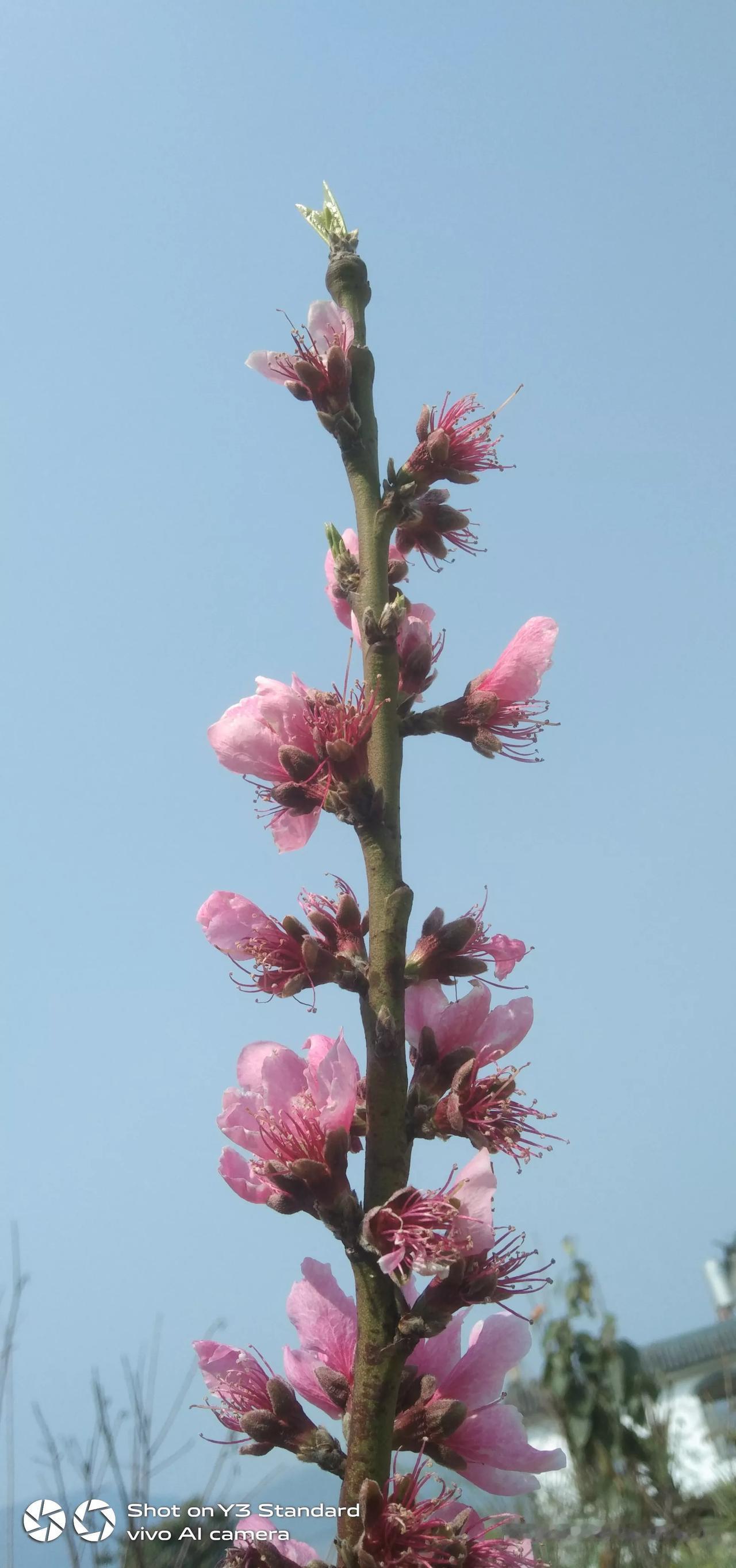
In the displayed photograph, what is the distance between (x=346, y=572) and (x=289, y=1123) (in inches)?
46.6

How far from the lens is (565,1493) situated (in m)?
9.70

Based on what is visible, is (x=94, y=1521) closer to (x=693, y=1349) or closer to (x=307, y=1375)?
(x=307, y=1375)

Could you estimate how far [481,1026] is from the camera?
2082 mm

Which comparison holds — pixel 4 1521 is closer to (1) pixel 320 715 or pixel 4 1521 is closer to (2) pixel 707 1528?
(1) pixel 320 715

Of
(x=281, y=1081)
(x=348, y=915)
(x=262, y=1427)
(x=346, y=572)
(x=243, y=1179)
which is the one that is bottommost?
(x=262, y=1427)

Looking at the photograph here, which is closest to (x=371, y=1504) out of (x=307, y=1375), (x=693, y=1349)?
(x=307, y=1375)

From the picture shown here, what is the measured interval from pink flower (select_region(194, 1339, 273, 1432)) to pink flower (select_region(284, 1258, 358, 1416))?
0.21ft

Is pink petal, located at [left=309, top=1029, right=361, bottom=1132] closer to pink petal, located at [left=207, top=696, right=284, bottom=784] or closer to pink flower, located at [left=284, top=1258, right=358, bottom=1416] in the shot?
pink flower, located at [left=284, top=1258, right=358, bottom=1416]

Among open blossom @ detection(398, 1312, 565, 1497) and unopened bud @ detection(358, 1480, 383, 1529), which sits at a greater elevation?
open blossom @ detection(398, 1312, 565, 1497)

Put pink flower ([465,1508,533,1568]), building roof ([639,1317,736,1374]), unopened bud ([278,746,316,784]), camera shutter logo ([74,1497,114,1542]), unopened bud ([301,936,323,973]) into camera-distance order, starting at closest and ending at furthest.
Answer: pink flower ([465,1508,533,1568]), unopened bud ([301,936,323,973]), unopened bud ([278,746,316,784]), camera shutter logo ([74,1497,114,1542]), building roof ([639,1317,736,1374])

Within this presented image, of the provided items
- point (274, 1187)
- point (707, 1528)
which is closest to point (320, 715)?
point (274, 1187)

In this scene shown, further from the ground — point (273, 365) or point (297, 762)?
point (273, 365)

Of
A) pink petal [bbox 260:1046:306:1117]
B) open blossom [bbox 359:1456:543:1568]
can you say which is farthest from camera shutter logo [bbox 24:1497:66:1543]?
pink petal [bbox 260:1046:306:1117]

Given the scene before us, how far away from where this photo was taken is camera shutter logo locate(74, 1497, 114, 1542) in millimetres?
3057
